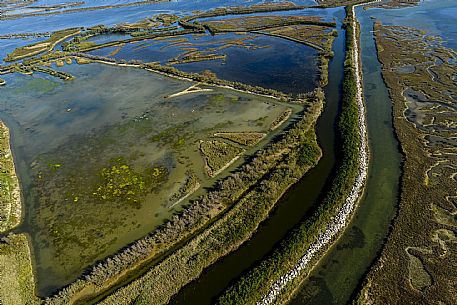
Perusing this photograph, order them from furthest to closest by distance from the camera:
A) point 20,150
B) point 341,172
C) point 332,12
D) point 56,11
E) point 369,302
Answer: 1. point 56,11
2. point 332,12
3. point 20,150
4. point 341,172
5. point 369,302

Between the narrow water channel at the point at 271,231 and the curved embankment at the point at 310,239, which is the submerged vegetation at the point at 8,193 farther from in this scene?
the curved embankment at the point at 310,239

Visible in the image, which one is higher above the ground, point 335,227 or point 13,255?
point 335,227

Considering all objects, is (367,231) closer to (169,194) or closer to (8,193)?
(169,194)

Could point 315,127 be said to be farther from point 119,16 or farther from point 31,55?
point 119,16

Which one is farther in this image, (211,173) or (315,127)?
(315,127)

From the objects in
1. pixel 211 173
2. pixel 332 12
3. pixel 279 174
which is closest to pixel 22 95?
pixel 211 173

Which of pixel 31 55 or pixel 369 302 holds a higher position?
pixel 31 55

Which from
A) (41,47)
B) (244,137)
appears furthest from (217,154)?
(41,47)

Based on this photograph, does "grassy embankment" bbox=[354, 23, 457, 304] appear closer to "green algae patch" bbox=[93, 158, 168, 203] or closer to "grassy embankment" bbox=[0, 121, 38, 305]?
"green algae patch" bbox=[93, 158, 168, 203]
